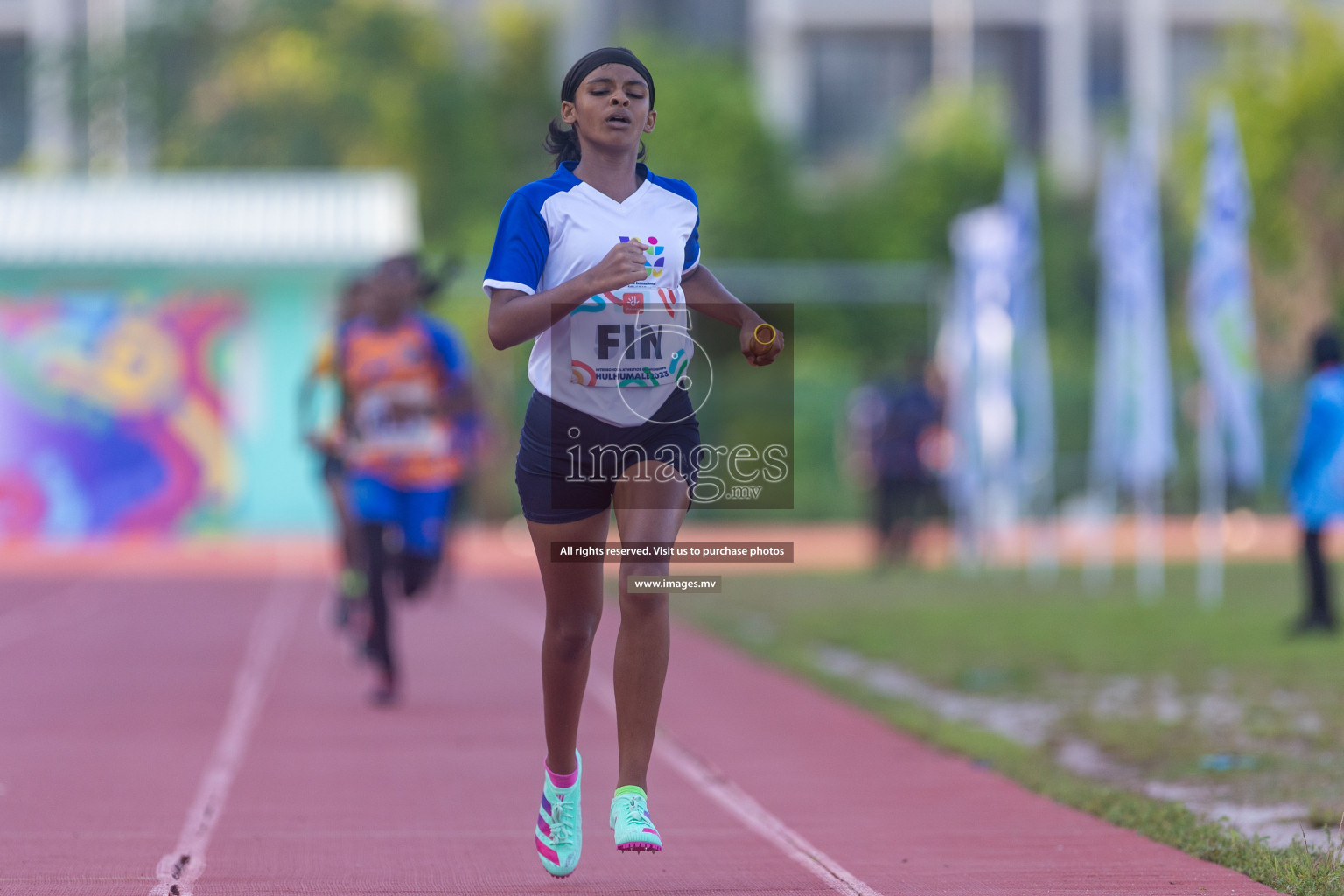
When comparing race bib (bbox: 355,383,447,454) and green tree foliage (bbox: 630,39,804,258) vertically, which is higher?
green tree foliage (bbox: 630,39,804,258)

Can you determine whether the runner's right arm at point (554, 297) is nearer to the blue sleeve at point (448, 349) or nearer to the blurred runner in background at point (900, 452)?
the blue sleeve at point (448, 349)

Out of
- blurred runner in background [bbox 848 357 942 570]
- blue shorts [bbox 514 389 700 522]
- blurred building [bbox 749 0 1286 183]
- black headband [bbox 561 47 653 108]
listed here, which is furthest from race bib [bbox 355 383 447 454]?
blurred building [bbox 749 0 1286 183]

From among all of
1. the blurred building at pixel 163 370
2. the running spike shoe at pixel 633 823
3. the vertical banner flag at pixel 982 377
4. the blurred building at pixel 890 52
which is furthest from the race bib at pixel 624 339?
the blurred building at pixel 890 52

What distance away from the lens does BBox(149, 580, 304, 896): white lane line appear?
5.44m

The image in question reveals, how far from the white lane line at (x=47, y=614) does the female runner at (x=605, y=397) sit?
29.4 ft

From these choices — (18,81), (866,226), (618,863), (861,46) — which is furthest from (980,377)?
(18,81)

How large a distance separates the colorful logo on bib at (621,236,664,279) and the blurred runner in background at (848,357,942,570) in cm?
1557

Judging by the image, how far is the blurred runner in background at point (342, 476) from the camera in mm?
9820

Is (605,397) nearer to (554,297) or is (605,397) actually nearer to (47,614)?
(554,297)

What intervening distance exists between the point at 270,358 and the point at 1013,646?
17728 millimetres

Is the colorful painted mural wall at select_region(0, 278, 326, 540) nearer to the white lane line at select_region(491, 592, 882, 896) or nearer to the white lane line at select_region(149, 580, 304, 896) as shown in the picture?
the white lane line at select_region(149, 580, 304, 896)

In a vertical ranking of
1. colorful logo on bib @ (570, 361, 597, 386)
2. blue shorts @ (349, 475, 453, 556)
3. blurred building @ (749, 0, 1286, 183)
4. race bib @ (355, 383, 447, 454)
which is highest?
blurred building @ (749, 0, 1286, 183)

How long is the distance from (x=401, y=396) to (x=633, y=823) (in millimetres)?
5133

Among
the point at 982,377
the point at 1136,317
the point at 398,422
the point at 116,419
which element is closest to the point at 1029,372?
the point at 982,377
